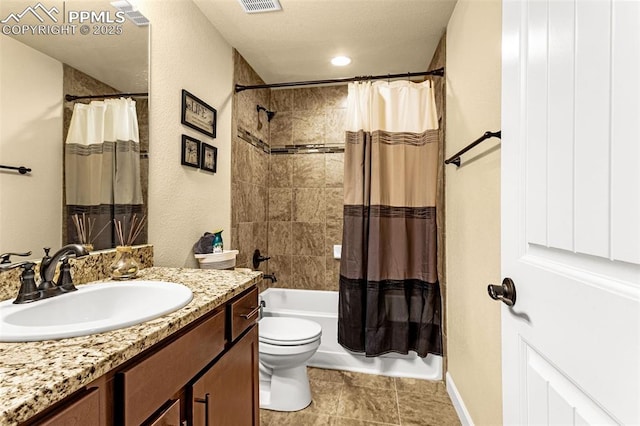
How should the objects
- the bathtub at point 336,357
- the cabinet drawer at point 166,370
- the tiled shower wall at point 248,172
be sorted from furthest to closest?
the tiled shower wall at point 248,172, the bathtub at point 336,357, the cabinet drawer at point 166,370

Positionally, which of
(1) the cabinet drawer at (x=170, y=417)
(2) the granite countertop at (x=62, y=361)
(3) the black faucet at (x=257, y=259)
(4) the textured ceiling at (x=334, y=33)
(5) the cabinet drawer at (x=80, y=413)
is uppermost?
(4) the textured ceiling at (x=334, y=33)

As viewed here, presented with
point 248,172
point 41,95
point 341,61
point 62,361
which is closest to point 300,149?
point 248,172

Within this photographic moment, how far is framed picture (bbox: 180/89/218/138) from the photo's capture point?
177 centimetres

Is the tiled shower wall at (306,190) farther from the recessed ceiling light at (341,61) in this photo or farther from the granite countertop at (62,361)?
the granite countertop at (62,361)

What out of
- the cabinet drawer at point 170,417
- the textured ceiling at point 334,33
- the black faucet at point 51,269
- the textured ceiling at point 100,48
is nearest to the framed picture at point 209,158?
the textured ceiling at point 100,48

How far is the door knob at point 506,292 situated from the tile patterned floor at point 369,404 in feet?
4.60

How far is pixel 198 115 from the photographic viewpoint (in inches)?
74.8

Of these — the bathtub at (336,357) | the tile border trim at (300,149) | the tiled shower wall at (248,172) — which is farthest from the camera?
the tile border trim at (300,149)

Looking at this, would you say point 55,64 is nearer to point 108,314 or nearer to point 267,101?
point 108,314

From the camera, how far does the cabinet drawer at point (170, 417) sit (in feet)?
2.48

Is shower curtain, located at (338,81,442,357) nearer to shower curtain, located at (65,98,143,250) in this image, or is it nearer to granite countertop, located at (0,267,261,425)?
shower curtain, located at (65,98,143,250)

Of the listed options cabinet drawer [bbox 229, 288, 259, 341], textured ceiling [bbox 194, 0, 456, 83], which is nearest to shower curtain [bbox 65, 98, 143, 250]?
cabinet drawer [bbox 229, 288, 259, 341]

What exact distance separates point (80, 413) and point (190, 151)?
4.92ft

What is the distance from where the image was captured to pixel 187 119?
5.89 ft
